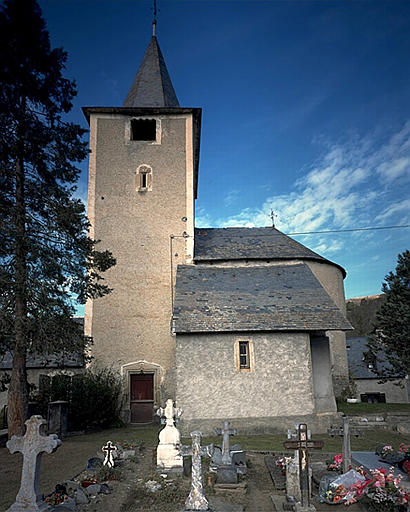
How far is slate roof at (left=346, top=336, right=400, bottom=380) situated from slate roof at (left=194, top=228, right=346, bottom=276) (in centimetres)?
942

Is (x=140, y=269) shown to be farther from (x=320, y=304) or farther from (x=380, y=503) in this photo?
(x=380, y=503)

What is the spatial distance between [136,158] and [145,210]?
9.31 feet

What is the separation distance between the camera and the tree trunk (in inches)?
423

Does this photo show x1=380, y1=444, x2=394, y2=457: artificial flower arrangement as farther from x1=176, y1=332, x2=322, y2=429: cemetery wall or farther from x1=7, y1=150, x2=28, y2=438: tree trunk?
x1=7, y1=150, x2=28, y2=438: tree trunk

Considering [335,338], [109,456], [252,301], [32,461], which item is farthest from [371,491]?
[335,338]

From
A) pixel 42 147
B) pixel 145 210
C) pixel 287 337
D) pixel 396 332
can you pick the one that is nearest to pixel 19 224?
pixel 42 147

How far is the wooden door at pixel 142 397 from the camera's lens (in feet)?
56.9

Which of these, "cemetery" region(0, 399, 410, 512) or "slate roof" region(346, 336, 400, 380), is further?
"slate roof" region(346, 336, 400, 380)

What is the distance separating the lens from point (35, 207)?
12.1 metres

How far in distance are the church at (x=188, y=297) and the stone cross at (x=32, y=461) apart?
8.40 metres

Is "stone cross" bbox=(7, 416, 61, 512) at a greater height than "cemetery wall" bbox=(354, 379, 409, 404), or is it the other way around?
"stone cross" bbox=(7, 416, 61, 512)

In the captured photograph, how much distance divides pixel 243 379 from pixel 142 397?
5.61 m

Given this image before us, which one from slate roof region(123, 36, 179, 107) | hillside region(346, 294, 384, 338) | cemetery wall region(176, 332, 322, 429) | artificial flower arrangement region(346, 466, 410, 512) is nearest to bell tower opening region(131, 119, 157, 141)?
slate roof region(123, 36, 179, 107)

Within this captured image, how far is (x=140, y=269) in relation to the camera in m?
18.5
